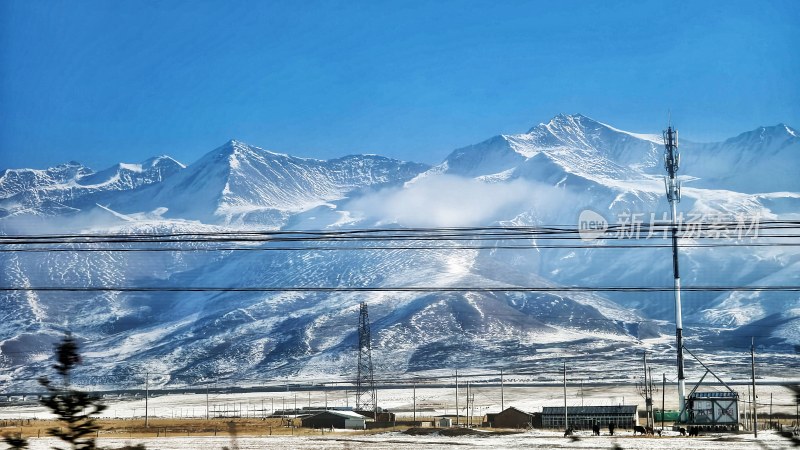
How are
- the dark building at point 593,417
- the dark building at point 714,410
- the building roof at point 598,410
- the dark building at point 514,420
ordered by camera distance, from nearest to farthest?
the dark building at point 714,410 < the dark building at point 593,417 < the building roof at point 598,410 < the dark building at point 514,420

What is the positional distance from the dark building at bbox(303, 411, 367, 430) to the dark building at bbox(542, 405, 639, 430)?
67.3 feet

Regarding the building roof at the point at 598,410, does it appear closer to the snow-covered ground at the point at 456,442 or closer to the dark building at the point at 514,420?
the dark building at the point at 514,420

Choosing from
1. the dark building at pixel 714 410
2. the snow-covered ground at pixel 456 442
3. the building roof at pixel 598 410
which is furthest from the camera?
the building roof at pixel 598 410

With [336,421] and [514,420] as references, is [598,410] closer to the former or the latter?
[514,420]

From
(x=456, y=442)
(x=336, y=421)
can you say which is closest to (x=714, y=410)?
(x=456, y=442)

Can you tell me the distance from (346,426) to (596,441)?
42.8 metres

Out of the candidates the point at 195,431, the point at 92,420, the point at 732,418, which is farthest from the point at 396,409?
the point at 92,420

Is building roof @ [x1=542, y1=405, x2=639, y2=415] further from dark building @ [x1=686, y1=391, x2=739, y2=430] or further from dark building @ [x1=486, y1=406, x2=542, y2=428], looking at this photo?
dark building @ [x1=686, y1=391, x2=739, y2=430]

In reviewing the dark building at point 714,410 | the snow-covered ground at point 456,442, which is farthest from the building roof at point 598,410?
the snow-covered ground at point 456,442

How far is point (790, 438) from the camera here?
829 cm

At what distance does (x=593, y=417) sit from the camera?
4316 inches

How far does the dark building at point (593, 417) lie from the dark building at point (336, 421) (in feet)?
67.3

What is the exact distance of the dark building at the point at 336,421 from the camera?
112 metres

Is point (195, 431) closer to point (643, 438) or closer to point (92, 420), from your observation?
point (643, 438)
